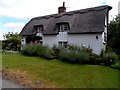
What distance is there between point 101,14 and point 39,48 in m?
10.1

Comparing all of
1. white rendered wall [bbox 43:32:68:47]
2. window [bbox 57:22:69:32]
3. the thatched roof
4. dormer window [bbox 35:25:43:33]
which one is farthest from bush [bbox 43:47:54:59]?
dormer window [bbox 35:25:43:33]

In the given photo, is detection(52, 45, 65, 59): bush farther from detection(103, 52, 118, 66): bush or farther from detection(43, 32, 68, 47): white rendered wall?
detection(43, 32, 68, 47): white rendered wall

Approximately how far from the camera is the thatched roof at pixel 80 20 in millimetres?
29438

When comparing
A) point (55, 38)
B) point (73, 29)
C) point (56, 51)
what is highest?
point (73, 29)

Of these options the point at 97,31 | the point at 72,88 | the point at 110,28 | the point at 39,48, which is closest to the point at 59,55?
the point at 39,48

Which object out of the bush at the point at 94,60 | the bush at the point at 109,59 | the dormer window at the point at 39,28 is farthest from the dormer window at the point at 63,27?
the bush at the point at 109,59

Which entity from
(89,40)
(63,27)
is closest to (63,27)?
(63,27)

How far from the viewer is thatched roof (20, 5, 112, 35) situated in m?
29.4

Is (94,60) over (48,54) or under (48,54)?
under

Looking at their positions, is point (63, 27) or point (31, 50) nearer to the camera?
point (31, 50)

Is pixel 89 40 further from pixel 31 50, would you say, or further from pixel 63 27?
pixel 31 50

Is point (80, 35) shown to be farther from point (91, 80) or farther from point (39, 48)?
point (91, 80)

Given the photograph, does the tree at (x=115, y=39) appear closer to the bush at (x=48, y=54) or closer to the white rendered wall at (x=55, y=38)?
the white rendered wall at (x=55, y=38)

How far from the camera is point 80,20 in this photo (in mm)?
32062
